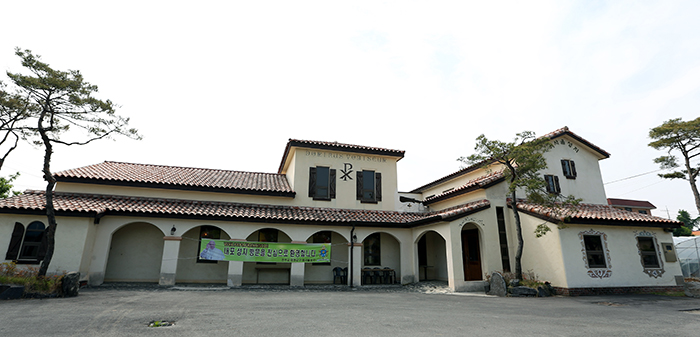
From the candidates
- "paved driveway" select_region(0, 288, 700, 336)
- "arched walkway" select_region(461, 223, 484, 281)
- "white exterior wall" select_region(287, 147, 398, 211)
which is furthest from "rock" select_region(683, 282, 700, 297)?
"white exterior wall" select_region(287, 147, 398, 211)

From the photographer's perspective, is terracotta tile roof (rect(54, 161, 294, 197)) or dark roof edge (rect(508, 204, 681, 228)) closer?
dark roof edge (rect(508, 204, 681, 228))

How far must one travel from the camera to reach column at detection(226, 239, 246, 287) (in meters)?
13.4

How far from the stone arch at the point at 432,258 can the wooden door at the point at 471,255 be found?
1365 mm

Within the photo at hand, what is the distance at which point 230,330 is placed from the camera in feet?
19.4

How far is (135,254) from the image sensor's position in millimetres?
14016

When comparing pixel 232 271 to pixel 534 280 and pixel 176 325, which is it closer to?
pixel 176 325

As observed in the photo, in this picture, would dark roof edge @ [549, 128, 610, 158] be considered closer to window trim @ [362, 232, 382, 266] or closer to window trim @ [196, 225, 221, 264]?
window trim @ [362, 232, 382, 266]

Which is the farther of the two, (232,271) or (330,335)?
(232,271)

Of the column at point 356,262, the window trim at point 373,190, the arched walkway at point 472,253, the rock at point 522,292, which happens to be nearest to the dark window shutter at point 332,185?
the window trim at point 373,190

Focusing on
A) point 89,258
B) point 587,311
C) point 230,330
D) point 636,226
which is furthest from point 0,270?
point 636,226

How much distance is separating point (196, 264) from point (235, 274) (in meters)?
2.21

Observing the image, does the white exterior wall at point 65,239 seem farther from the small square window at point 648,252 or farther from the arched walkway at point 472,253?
the small square window at point 648,252

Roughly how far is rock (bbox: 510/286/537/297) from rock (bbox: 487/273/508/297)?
247 millimetres

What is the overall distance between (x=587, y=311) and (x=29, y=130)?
1727 centimetres
